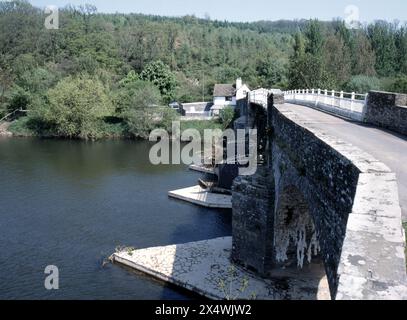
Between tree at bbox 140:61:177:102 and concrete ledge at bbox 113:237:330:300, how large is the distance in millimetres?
56779

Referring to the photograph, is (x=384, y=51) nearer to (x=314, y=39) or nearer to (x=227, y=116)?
(x=314, y=39)

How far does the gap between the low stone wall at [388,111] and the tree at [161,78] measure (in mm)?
60560

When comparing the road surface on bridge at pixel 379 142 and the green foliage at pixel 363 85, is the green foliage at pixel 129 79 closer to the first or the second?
the green foliage at pixel 363 85

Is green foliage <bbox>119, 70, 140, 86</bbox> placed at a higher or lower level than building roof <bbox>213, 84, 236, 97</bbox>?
A: higher

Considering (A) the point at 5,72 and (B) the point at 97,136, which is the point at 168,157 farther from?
(A) the point at 5,72

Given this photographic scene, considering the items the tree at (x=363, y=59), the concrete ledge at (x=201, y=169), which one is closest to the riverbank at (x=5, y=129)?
the concrete ledge at (x=201, y=169)

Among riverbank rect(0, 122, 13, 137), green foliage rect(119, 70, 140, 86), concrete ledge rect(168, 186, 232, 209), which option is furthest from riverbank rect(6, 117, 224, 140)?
concrete ledge rect(168, 186, 232, 209)

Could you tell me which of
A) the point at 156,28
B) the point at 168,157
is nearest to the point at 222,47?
the point at 156,28

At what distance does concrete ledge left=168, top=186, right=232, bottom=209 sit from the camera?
30.8 metres

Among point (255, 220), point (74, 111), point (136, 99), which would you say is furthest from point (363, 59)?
point (255, 220)

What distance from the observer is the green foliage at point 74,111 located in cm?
6028

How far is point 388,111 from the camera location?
55.7 ft

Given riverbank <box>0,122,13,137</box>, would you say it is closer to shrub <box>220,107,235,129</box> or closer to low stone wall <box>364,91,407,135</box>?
shrub <box>220,107,235,129</box>

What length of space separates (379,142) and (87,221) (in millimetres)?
19263
